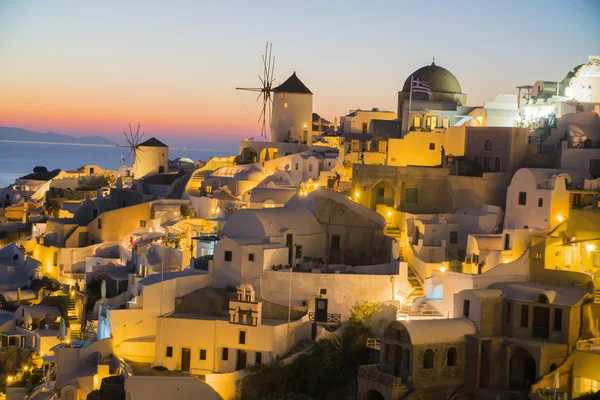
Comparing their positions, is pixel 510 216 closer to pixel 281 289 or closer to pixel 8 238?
pixel 281 289

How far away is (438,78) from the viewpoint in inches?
1666

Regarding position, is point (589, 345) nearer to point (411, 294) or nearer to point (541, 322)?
point (541, 322)

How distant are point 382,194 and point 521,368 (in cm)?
987

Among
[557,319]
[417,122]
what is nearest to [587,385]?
[557,319]

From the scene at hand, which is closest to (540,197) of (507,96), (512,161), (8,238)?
(512,161)

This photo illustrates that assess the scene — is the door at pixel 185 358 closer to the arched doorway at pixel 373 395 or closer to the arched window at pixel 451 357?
the arched doorway at pixel 373 395

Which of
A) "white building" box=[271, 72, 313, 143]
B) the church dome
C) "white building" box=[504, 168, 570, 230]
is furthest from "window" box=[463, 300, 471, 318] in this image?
"white building" box=[271, 72, 313, 143]

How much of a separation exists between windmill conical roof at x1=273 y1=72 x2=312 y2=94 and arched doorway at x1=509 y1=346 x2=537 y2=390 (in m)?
23.8

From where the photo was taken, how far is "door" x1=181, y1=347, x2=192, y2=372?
28.2 m

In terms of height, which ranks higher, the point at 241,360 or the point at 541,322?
the point at 541,322

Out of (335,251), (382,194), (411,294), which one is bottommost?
(411,294)

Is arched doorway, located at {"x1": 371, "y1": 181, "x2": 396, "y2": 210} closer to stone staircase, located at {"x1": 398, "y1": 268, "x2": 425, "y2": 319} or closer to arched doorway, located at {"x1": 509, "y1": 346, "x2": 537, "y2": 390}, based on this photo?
stone staircase, located at {"x1": 398, "y1": 268, "x2": 425, "y2": 319}

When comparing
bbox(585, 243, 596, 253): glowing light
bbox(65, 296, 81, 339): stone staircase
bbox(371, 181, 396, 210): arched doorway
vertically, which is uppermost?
bbox(371, 181, 396, 210): arched doorway

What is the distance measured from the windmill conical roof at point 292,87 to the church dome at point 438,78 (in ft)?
21.6
